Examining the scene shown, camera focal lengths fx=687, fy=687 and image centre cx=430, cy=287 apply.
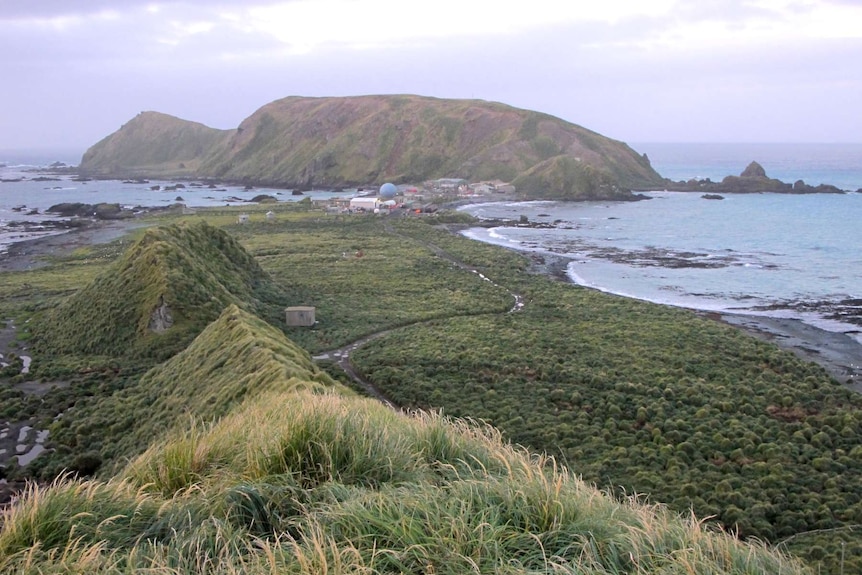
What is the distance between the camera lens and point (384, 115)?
525ft

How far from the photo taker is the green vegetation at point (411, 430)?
20.2 feet

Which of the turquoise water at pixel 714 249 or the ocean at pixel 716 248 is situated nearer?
the ocean at pixel 716 248

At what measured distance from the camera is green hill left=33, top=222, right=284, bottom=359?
2722cm

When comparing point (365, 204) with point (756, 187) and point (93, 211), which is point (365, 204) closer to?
point (93, 211)

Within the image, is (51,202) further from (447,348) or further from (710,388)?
(710,388)

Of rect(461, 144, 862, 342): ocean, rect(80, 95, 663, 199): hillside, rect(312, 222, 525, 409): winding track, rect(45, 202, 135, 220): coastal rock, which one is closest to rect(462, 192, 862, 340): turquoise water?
rect(461, 144, 862, 342): ocean

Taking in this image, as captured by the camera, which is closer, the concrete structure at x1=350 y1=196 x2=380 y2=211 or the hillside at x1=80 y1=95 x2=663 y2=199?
the concrete structure at x1=350 y1=196 x2=380 y2=211

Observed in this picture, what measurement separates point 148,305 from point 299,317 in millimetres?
6977

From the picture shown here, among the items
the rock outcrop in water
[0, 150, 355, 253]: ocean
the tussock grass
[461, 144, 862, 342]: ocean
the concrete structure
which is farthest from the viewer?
the rock outcrop in water

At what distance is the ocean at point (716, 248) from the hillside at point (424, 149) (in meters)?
23.9

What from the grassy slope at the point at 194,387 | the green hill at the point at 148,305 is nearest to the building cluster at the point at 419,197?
the green hill at the point at 148,305

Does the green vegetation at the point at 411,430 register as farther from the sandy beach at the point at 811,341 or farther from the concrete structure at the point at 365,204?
the concrete structure at the point at 365,204

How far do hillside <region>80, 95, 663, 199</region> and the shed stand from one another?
3558 inches

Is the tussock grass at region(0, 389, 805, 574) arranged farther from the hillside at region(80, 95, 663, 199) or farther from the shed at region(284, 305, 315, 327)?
the hillside at region(80, 95, 663, 199)
